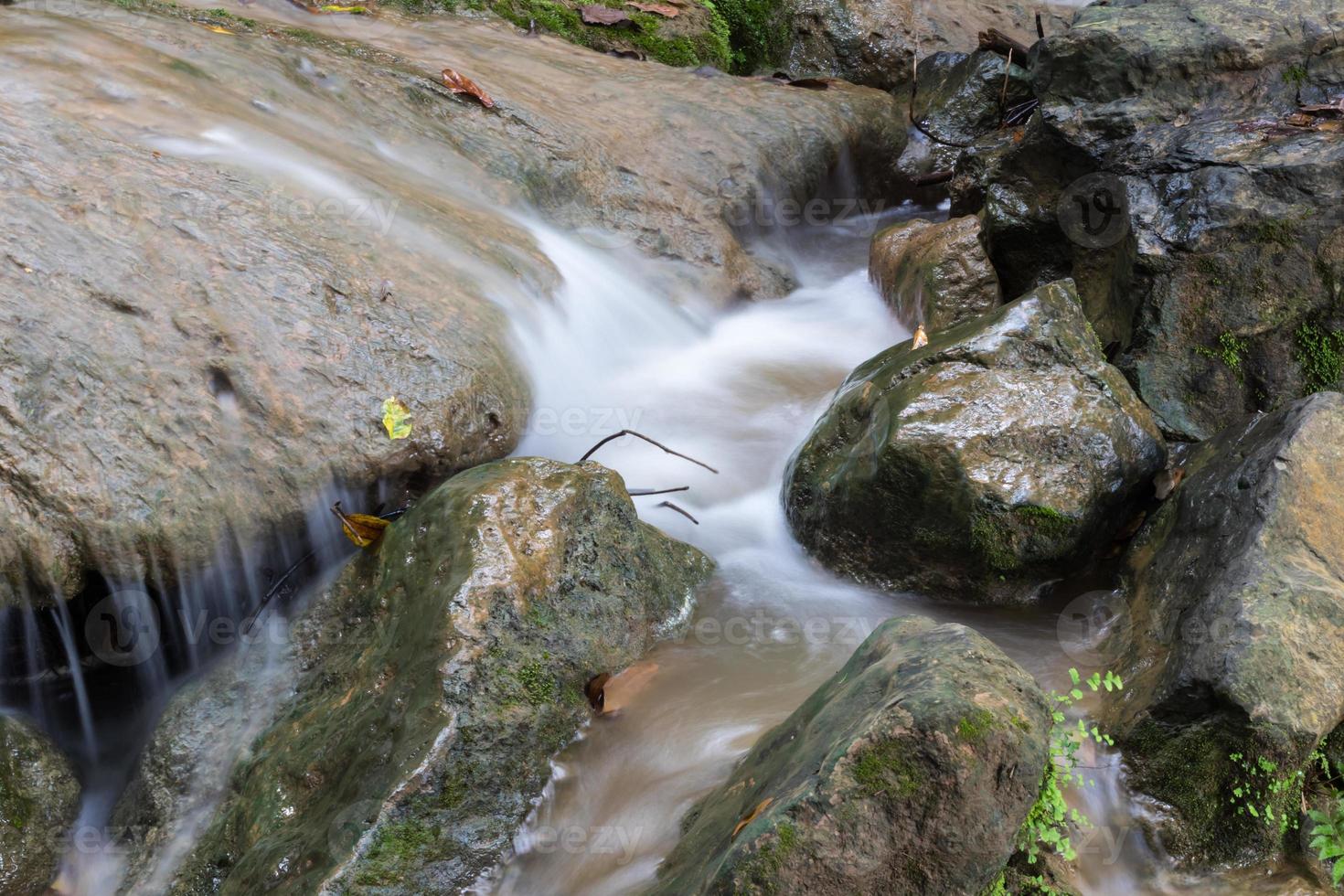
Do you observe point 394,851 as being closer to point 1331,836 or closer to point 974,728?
point 974,728

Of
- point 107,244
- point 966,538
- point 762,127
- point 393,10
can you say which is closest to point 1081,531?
point 966,538

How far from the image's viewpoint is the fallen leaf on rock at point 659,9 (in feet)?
27.7

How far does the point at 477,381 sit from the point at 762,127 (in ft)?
12.4

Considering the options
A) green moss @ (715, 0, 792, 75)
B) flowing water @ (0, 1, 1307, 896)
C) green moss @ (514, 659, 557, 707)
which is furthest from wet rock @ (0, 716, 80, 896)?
green moss @ (715, 0, 792, 75)

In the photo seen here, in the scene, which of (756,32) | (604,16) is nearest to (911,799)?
(604,16)

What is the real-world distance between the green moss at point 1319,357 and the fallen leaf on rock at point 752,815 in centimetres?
330

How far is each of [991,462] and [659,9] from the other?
6076 millimetres

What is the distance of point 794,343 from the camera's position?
5.92 m

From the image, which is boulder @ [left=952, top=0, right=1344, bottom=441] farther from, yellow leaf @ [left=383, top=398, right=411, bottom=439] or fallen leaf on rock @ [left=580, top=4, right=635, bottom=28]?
fallen leaf on rock @ [left=580, top=4, right=635, bottom=28]

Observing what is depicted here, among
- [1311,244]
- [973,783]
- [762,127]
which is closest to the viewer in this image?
[973,783]

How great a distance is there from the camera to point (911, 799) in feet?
6.95

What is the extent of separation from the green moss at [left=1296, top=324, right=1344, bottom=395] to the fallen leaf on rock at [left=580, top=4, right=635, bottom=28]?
5.67 m

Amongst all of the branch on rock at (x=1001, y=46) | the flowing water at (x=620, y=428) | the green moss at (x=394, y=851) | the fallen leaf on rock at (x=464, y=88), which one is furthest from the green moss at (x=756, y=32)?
the green moss at (x=394, y=851)

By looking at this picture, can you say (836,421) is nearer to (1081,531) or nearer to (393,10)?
(1081,531)
